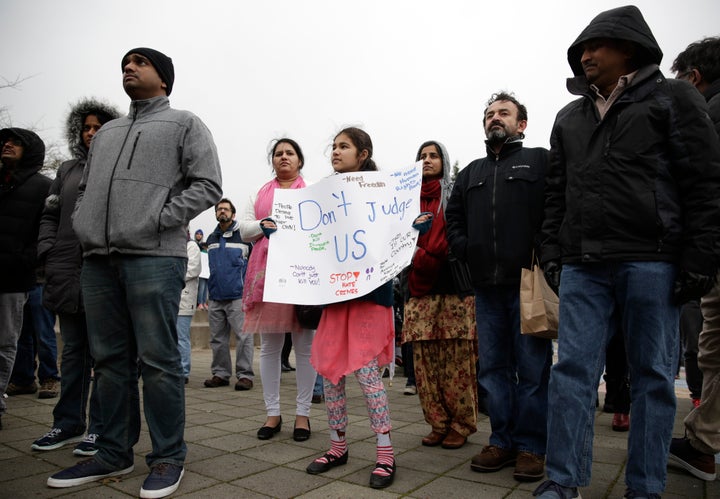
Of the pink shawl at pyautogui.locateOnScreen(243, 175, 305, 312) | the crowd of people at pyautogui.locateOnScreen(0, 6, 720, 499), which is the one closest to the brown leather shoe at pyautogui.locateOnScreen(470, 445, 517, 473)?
the crowd of people at pyautogui.locateOnScreen(0, 6, 720, 499)

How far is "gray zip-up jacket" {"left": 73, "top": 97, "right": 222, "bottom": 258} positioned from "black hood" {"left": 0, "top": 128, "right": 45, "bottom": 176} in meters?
1.63

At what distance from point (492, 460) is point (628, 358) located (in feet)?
3.51

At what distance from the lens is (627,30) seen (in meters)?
2.41

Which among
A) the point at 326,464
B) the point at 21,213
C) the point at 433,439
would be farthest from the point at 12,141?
the point at 433,439

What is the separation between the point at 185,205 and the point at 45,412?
303 cm

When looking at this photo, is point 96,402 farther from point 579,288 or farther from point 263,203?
point 579,288

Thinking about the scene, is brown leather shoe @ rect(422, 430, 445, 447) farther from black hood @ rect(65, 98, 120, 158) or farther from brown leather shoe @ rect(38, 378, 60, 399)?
brown leather shoe @ rect(38, 378, 60, 399)

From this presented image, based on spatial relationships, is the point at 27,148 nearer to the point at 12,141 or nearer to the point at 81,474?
the point at 12,141

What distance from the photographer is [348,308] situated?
10.3ft

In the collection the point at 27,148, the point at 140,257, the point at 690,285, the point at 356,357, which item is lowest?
the point at 356,357

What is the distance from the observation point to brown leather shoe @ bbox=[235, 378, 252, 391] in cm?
621

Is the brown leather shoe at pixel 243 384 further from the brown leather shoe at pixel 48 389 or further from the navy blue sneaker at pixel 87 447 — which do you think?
the navy blue sneaker at pixel 87 447

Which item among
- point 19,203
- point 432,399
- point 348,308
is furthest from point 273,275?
point 19,203

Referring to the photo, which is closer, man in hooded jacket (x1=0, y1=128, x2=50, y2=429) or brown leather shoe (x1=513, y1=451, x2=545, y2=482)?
brown leather shoe (x1=513, y1=451, x2=545, y2=482)
